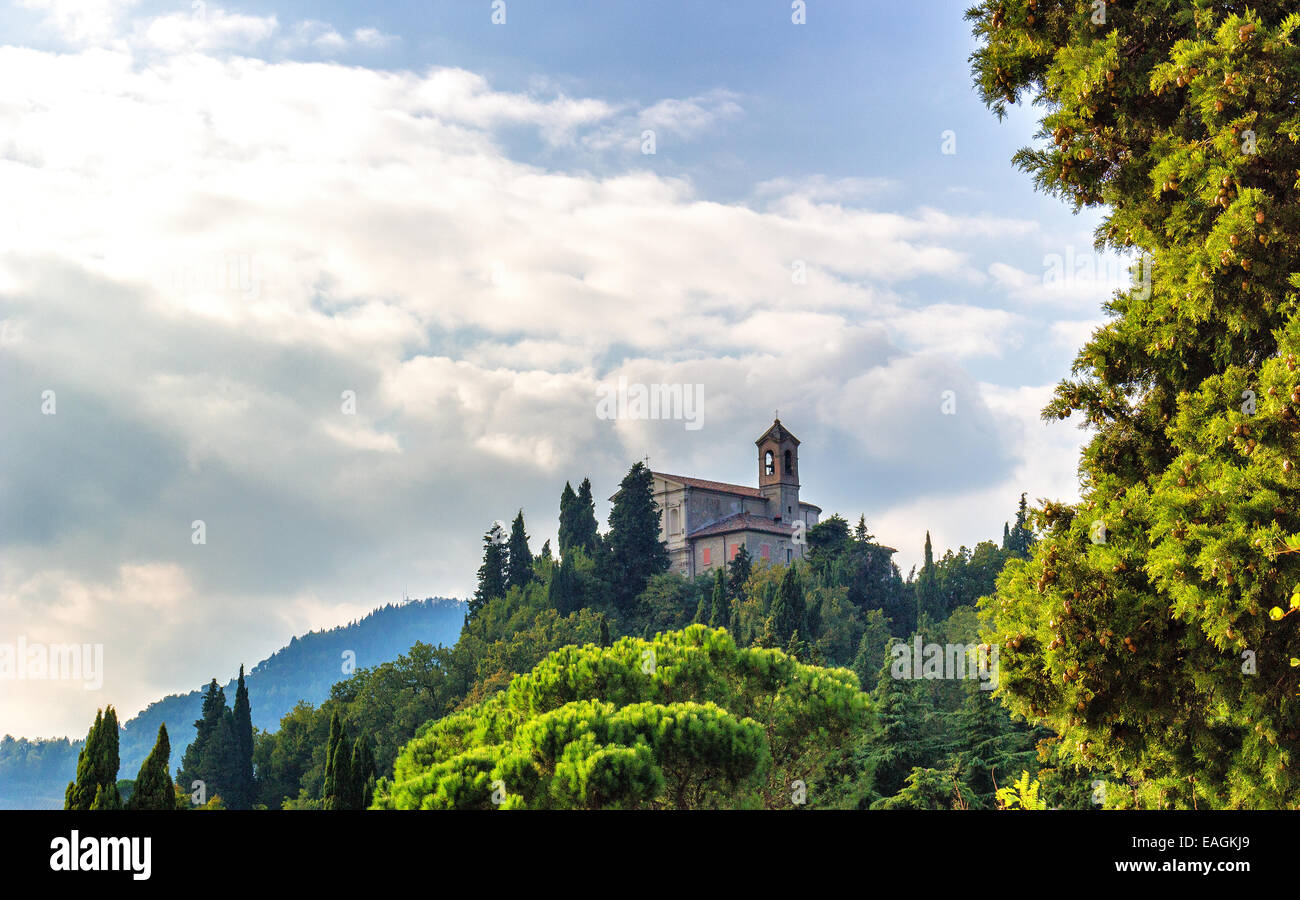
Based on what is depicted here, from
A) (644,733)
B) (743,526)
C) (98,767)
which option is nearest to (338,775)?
(98,767)

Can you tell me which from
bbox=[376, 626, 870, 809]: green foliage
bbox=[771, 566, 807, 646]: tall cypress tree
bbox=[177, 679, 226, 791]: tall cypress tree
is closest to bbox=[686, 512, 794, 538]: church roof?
bbox=[771, 566, 807, 646]: tall cypress tree

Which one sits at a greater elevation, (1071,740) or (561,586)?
(561,586)

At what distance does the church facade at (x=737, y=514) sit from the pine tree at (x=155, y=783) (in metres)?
41.1

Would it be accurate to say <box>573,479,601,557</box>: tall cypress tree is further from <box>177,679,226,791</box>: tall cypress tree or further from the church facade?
<box>177,679,226,791</box>: tall cypress tree

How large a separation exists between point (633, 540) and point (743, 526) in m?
7.25

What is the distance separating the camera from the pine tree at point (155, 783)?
24.8 meters

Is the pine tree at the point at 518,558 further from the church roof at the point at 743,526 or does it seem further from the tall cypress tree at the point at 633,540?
the church roof at the point at 743,526

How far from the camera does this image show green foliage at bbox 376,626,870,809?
19.0 m

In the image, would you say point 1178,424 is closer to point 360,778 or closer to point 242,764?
point 360,778
